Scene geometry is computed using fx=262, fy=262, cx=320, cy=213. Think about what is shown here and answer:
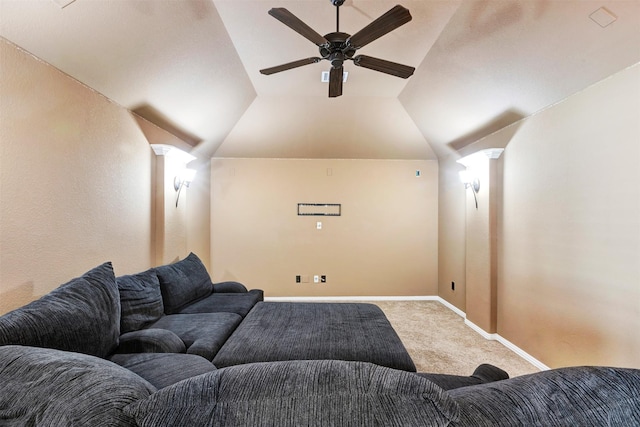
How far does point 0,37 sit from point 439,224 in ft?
16.6

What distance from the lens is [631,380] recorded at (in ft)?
2.03

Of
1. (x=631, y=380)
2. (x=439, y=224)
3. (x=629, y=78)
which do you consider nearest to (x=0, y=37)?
(x=631, y=380)

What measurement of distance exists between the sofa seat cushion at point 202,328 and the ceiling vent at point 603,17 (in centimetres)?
325

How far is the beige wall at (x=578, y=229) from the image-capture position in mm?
1758

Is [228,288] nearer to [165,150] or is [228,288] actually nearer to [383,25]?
[165,150]

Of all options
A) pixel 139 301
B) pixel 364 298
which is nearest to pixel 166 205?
pixel 139 301

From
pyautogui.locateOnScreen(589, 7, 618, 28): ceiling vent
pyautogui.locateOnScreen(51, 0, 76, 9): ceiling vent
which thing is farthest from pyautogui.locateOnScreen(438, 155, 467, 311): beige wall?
pyautogui.locateOnScreen(51, 0, 76, 9): ceiling vent

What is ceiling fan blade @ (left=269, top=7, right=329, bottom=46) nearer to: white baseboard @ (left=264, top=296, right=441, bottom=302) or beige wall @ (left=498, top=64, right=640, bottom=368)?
beige wall @ (left=498, top=64, right=640, bottom=368)

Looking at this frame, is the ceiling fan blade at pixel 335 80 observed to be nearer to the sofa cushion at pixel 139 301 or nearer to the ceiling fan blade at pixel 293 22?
the ceiling fan blade at pixel 293 22

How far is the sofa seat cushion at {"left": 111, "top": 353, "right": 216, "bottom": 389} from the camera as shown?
1386mm

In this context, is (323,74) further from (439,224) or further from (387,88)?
(439,224)

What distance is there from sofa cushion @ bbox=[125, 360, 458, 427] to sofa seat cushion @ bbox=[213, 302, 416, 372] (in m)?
1.18

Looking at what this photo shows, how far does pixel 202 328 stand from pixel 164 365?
57 centimetres

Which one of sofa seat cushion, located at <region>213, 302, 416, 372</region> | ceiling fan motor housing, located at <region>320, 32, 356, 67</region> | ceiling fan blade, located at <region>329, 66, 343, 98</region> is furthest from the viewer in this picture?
ceiling fan blade, located at <region>329, 66, 343, 98</region>
